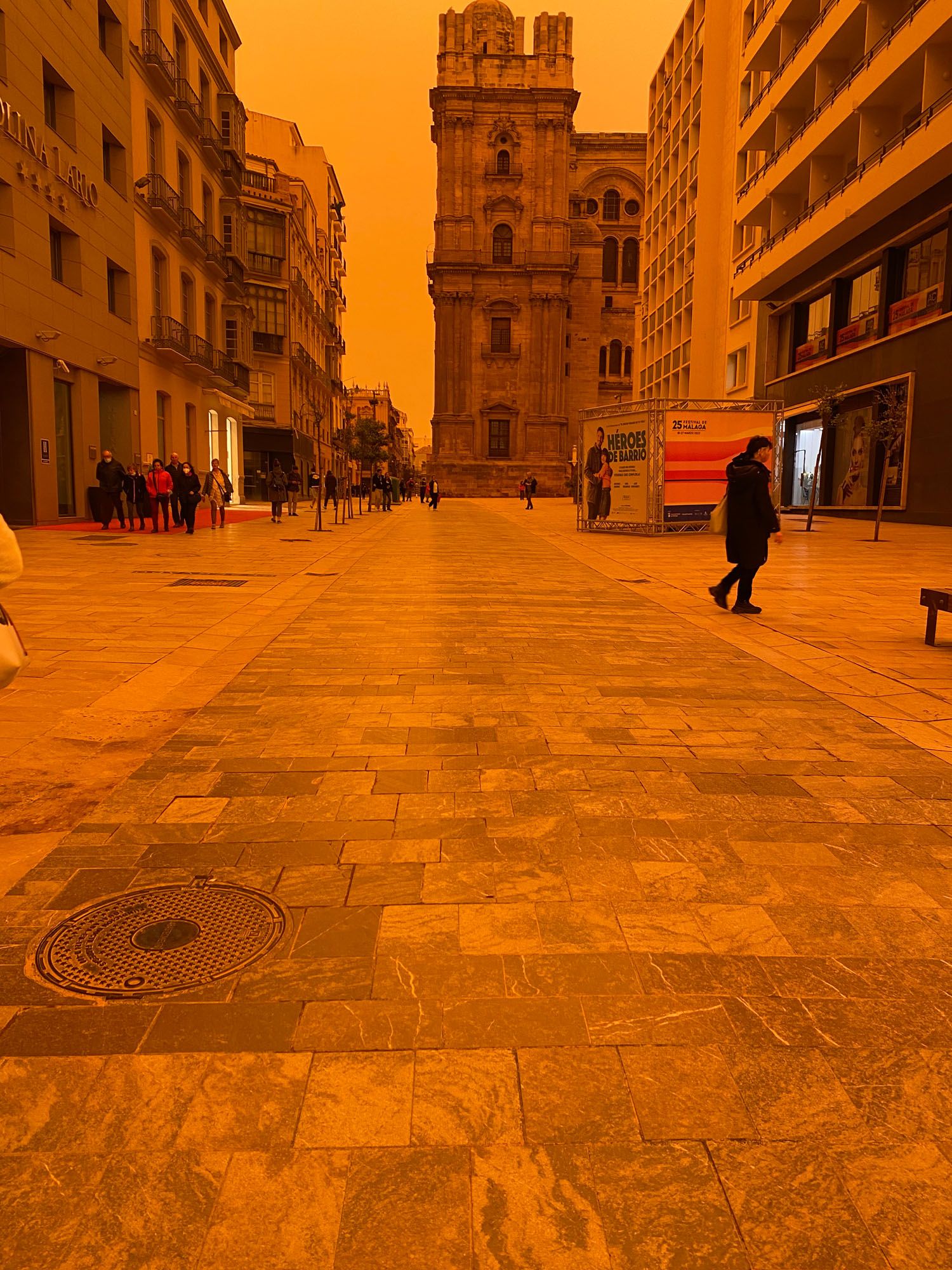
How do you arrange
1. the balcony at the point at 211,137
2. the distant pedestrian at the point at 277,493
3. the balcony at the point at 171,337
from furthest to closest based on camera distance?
the balcony at the point at 211,137
the balcony at the point at 171,337
the distant pedestrian at the point at 277,493

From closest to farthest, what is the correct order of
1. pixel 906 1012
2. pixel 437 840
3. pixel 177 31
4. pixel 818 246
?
pixel 906 1012, pixel 437 840, pixel 818 246, pixel 177 31

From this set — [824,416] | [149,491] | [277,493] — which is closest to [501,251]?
[277,493]

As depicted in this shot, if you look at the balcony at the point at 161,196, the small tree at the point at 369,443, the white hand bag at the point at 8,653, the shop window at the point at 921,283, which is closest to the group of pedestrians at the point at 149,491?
the balcony at the point at 161,196

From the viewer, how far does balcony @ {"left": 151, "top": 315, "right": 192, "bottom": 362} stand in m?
28.5

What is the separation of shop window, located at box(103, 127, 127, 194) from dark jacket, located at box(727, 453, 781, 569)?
21971 mm

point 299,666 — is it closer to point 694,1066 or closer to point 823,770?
point 823,770

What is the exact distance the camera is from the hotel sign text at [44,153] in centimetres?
1888

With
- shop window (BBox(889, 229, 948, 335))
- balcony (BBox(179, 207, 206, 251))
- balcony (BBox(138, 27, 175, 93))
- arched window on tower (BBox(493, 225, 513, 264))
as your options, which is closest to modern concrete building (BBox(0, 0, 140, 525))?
balcony (BBox(138, 27, 175, 93))

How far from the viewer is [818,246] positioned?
2862 cm

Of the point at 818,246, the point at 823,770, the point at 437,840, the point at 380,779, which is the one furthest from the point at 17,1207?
the point at 818,246

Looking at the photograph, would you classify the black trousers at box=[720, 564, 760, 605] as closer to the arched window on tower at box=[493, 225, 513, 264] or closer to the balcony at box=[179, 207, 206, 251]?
the balcony at box=[179, 207, 206, 251]

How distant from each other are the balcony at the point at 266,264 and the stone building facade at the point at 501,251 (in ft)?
88.2

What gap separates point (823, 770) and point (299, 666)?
3743mm

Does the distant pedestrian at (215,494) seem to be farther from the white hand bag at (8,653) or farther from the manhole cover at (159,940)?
the manhole cover at (159,940)
